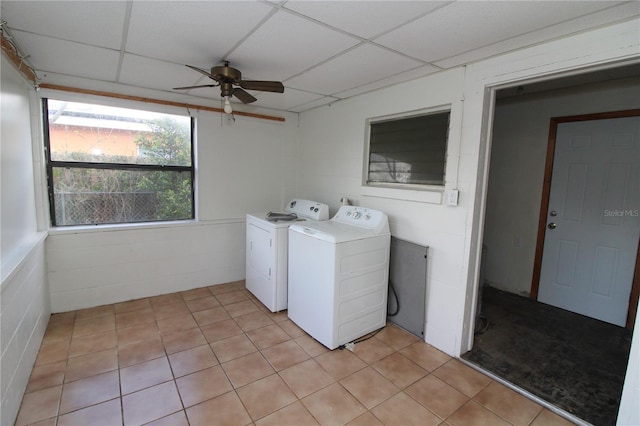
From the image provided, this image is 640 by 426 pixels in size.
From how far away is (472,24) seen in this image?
5.47ft

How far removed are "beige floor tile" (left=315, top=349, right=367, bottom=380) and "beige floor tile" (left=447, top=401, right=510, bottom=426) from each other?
0.68m

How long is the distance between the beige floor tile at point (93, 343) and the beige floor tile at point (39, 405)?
1.33ft

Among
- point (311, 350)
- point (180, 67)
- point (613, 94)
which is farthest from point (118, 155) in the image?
point (613, 94)

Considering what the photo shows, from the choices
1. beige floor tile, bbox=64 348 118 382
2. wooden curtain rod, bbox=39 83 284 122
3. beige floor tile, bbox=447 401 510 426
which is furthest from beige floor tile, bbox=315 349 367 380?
wooden curtain rod, bbox=39 83 284 122

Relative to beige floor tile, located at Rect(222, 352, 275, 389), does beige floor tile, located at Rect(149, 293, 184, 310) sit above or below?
above

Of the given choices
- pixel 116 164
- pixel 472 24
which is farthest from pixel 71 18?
pixel 472 24

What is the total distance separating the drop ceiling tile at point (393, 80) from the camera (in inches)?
95.0

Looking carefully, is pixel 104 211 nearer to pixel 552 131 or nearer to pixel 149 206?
pixel 149 206

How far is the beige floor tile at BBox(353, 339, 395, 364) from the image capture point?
2.42 meters

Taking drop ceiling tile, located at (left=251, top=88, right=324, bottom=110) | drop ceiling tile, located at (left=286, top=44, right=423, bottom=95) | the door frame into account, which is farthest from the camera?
drop ceiling tile, located at (left=251, top=88, right=324, bottom=110)

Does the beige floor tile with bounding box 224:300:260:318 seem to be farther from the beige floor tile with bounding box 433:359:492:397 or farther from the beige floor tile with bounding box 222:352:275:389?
the beige floor tile with bounding box 433:359:492:397

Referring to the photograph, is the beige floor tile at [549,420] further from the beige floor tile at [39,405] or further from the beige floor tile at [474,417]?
the beige floor tile at [39,405]

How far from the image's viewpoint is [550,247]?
3.38m

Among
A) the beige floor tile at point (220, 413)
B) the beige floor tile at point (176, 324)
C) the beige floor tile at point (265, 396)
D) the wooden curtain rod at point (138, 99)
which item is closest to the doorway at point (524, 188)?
the beige floor tile at point (265, 396)
